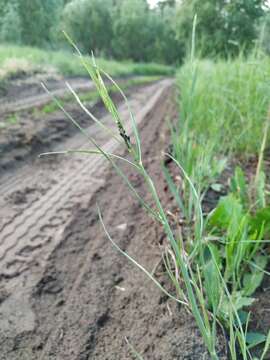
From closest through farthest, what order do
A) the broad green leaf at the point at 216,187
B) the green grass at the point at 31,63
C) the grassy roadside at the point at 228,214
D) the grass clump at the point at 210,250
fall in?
1. the grass clump at the point at 210,250
2. the grassy roadside at the point at 228,214
3. the broad green leaf at the point at 216,187
4. the green grass at the point at 31,63

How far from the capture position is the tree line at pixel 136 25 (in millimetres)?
3254

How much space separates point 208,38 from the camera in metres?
4.16

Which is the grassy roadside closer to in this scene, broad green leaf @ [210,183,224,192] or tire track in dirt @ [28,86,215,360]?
broad green leaf @ [210,183,224,192]

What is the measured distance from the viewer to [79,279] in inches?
66.6

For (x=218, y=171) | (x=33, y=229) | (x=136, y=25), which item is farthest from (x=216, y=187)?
(x=136, y=25)

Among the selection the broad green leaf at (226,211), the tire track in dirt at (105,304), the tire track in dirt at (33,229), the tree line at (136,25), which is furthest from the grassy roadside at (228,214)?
the tire track in dirt at (33,229)

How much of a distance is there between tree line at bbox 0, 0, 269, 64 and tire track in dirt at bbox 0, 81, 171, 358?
113 centimetres

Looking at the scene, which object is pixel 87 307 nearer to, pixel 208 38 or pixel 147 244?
pixel 147 244

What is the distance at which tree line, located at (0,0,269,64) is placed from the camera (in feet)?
10.7

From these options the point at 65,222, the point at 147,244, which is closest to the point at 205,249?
the point at 147,244

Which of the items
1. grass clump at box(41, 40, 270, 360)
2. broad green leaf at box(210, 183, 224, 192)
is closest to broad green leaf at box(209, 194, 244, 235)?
grass clump at box(41, 40, 270, 360)

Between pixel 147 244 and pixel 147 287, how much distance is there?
360 mm

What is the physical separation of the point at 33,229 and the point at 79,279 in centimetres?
59

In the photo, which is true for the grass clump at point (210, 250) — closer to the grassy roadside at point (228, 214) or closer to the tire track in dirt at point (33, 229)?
the grassy roadside at point (228, 214)
